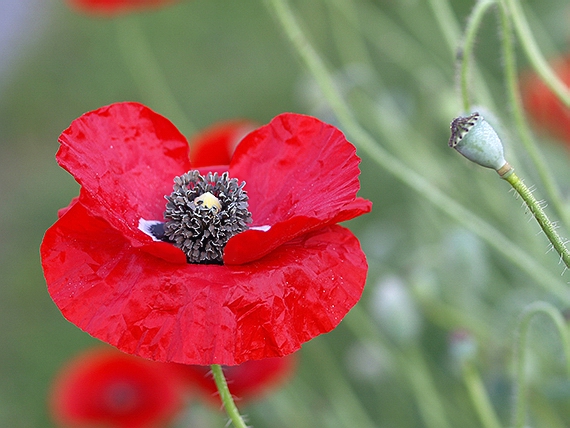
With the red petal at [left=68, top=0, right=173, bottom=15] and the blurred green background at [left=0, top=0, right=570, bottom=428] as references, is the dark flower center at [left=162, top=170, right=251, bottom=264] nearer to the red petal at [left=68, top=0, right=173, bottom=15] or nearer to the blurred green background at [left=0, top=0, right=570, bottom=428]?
the blurred green background at [left=0, top=0, right=570, bottom=428]

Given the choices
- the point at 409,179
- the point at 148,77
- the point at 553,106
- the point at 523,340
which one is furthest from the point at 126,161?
the point at 148,77

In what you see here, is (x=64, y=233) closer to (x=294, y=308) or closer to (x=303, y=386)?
(x=294, y=308)

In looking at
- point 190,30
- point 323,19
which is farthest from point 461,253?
point 190,30

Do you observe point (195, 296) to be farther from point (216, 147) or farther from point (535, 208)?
point (216, 147)

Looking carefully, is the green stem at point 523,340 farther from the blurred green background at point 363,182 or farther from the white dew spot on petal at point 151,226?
the white dew spot on petal at point 151,226

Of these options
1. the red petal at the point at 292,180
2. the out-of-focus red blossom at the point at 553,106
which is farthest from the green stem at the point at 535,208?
the out-of-focus red blossom at the point at 553,106

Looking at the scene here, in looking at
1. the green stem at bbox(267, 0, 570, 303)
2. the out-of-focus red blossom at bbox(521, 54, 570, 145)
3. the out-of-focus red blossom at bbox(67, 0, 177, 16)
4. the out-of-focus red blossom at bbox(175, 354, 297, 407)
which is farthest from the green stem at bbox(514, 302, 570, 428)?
the out-of-focus red blossom at bbox(67, 0, 177, 16)
